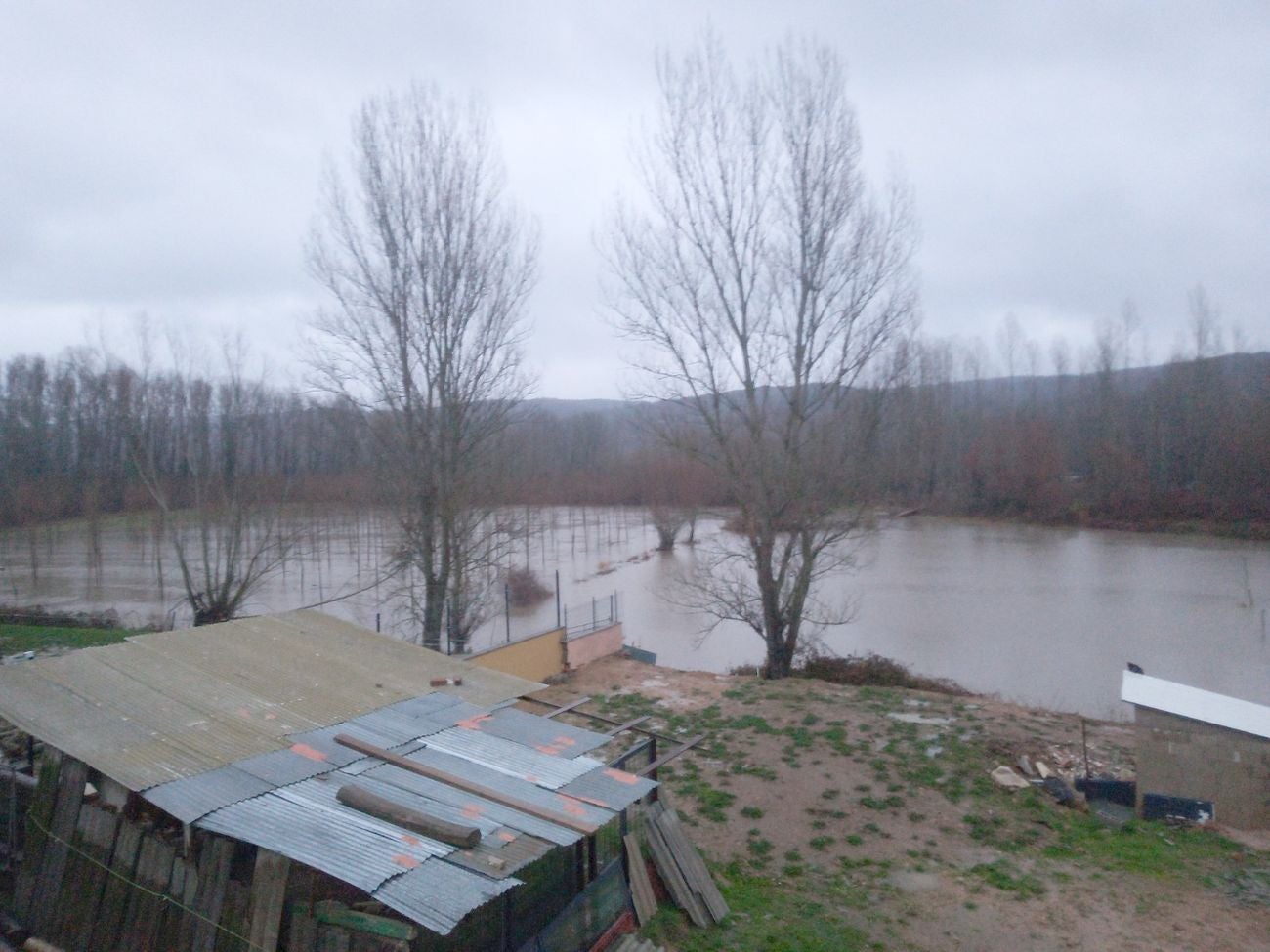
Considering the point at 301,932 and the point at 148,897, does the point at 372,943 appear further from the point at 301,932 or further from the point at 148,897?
the point at 148,897

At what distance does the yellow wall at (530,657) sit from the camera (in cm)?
1177

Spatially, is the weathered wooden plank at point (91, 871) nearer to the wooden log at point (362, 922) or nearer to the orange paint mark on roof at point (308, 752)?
the orange paint mark on roof at point (308, 752)

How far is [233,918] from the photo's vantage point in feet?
13.0

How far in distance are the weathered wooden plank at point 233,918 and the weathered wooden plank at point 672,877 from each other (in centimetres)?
258

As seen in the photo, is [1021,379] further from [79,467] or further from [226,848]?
[226,848]

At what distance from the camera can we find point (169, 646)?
20.1ft

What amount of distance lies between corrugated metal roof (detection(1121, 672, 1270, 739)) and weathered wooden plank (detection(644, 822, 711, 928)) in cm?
506

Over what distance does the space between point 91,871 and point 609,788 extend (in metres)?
2.92

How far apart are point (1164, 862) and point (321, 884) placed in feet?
21.7

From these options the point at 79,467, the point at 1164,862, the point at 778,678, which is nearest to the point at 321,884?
the point at 1164,862

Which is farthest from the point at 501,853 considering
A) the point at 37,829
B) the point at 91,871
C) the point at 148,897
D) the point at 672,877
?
the point at 37,829

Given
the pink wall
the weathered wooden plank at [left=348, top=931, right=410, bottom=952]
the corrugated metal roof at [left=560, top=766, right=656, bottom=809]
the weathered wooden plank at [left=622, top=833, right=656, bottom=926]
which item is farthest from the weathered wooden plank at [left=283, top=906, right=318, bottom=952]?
the pink wall

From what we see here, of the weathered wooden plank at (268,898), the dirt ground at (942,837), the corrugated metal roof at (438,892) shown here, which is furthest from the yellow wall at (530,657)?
the corrugated metal roof at (438,892)

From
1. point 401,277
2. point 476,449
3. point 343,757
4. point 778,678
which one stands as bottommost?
point 778,678
